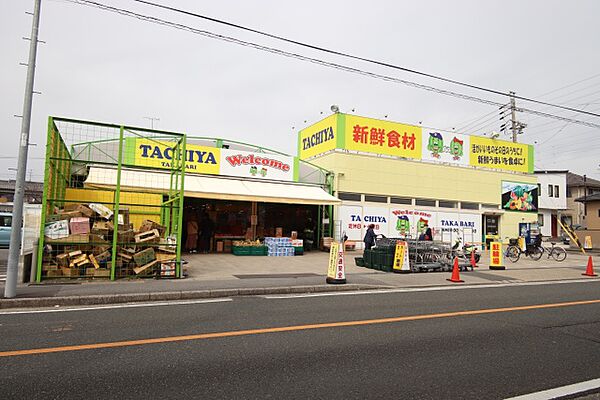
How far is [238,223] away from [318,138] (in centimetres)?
776

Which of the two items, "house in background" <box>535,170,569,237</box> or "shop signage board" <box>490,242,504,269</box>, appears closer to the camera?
"shop signage board" <box>490,242,504,269</box>

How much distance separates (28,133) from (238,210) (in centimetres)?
1419

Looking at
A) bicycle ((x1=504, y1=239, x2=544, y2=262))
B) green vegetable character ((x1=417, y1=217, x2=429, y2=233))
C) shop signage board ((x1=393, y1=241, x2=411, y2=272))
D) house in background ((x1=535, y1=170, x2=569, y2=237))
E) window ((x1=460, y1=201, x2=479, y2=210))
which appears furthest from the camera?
house in background ((x1=535, y1=170, x2=569, y2=237))

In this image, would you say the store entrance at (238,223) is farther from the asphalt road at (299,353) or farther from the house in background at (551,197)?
the house in background at (551,197)

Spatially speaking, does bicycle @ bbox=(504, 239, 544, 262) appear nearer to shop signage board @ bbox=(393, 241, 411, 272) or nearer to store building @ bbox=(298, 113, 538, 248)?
store building @ bbox=(298, 113, 538, 248)

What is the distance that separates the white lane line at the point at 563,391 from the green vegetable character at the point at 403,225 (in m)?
20.7

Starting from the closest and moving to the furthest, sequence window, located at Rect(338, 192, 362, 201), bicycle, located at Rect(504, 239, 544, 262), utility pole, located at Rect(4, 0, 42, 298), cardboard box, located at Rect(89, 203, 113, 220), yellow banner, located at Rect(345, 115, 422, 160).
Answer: utility pole, located at Rect(4, 0, 42, 298), cardboard box, located at Rect(89, 203, 113, 220), bicycle, located at Rect(504, 239, 544, 262), window, located at Rect(338, 192, 362, 201), yellow banner, located at Rect(345, 115, 422, 160)

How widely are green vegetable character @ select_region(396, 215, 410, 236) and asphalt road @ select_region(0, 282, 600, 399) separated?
1670 cm

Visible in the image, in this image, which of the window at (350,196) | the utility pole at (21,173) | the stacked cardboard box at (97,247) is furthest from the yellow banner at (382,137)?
the utility pole at (21,173)

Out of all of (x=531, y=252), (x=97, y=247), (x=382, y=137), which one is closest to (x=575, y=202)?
(x=531, y=252)

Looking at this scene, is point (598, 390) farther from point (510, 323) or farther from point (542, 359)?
point (510, 323)

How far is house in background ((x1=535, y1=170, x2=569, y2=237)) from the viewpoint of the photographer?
4941 cm

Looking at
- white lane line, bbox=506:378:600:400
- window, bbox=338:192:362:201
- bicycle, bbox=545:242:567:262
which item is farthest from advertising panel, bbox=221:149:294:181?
white lane line, bbox=506:378:600:400

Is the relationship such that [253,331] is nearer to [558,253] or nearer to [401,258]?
[401,258]
